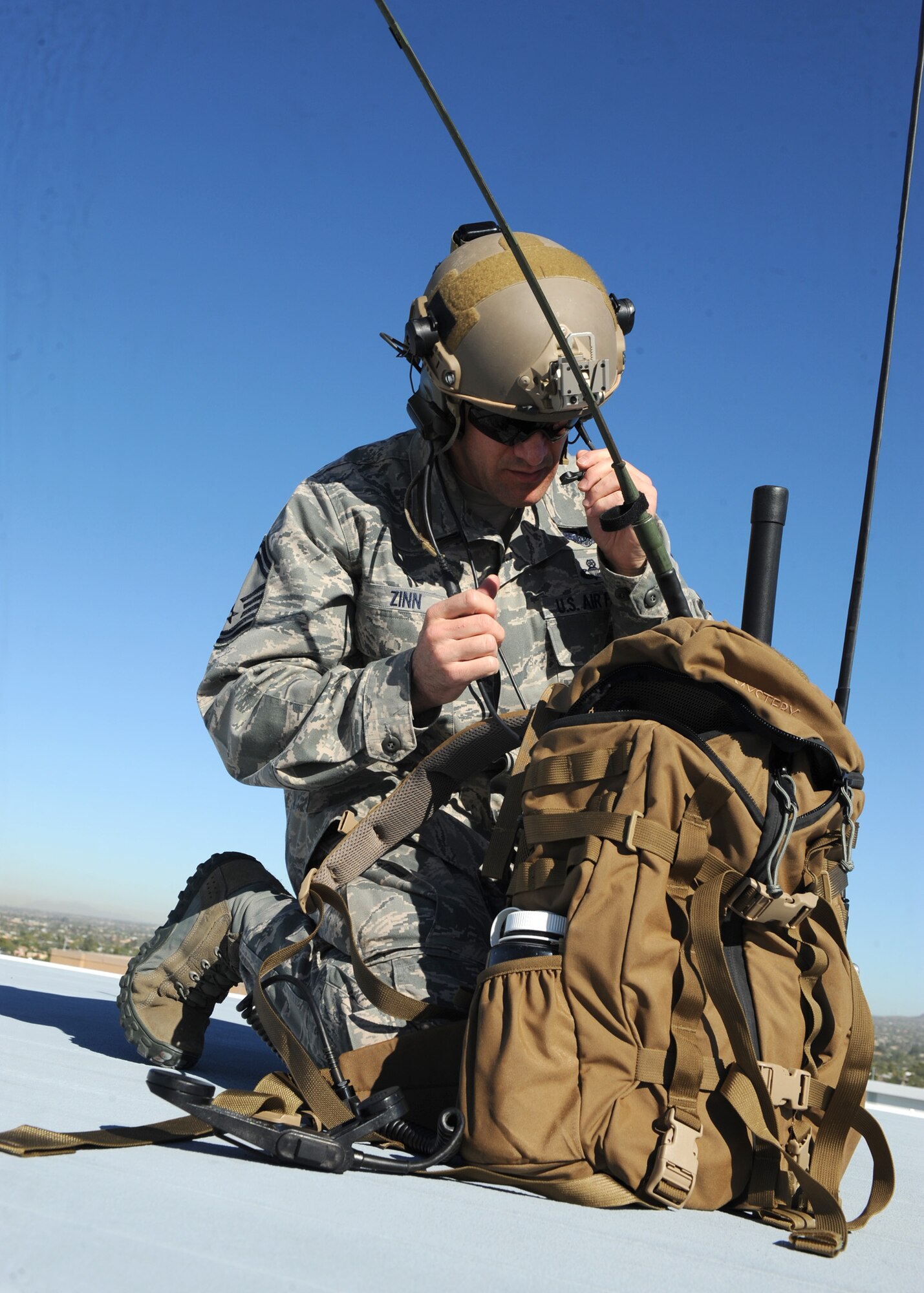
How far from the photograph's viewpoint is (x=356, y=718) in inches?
92.1

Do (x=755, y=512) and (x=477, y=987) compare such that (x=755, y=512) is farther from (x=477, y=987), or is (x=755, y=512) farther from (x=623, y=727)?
(x=477, y=987)

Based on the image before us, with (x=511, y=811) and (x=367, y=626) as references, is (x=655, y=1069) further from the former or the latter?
(x=367, y=626)

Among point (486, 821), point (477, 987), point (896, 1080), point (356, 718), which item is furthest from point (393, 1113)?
point (896, 1080)

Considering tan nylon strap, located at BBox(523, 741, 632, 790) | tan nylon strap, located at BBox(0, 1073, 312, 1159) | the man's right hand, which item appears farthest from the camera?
the man's right hand

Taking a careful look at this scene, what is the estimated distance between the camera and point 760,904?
5.46 ft

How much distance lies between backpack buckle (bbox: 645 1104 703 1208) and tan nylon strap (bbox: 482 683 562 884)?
0.55m

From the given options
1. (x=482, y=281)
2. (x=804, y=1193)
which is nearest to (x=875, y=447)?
(x=482, y=281)

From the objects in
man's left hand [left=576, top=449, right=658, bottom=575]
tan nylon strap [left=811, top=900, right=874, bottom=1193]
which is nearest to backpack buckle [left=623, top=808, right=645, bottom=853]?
tan nylon strap [left=811, top=900, right=874, bottom=1193]

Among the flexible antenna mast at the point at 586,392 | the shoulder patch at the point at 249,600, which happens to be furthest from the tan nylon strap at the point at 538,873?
the shoulder patch at the point at 249,600

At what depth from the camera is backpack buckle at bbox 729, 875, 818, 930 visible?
1660mm

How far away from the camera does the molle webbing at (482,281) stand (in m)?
2.68

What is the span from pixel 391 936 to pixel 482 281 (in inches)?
59.5

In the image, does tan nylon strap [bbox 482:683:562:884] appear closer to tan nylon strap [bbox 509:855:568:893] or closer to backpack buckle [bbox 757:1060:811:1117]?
tan nylon strap [bbox 509:855:568:893]

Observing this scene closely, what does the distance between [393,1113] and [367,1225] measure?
0.41m
